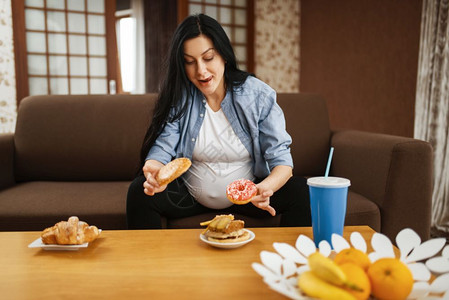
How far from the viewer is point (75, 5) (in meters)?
3.86

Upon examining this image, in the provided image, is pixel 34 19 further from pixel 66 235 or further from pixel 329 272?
pixel 329 272

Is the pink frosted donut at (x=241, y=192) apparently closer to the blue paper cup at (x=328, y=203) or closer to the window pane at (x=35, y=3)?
the blue paper cup at (x=328, y=203)

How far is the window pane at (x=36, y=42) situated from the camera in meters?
3.69

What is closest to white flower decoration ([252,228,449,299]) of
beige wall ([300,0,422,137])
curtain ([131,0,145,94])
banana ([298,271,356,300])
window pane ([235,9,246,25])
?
banana ([298,271,356,300])

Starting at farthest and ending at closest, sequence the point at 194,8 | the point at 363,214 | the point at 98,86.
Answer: the point at 194,8, the point at 98,86, the point at 363,214

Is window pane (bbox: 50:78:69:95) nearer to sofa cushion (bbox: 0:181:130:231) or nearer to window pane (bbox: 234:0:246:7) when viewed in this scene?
window pane (bbox: 234:0:246:7)

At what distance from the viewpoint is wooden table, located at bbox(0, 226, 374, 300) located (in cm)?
71

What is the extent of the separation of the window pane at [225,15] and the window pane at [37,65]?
6.91ft

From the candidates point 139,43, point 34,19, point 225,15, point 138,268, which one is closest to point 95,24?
point 34,19

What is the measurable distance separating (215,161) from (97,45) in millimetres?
3074

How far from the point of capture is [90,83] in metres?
4.02

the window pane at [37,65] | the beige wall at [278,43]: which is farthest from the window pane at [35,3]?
the beige wall at [278,43]

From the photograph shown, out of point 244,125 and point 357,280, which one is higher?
point 244,125

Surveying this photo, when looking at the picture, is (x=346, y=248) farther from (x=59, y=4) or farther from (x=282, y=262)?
(x=59, y=4)
